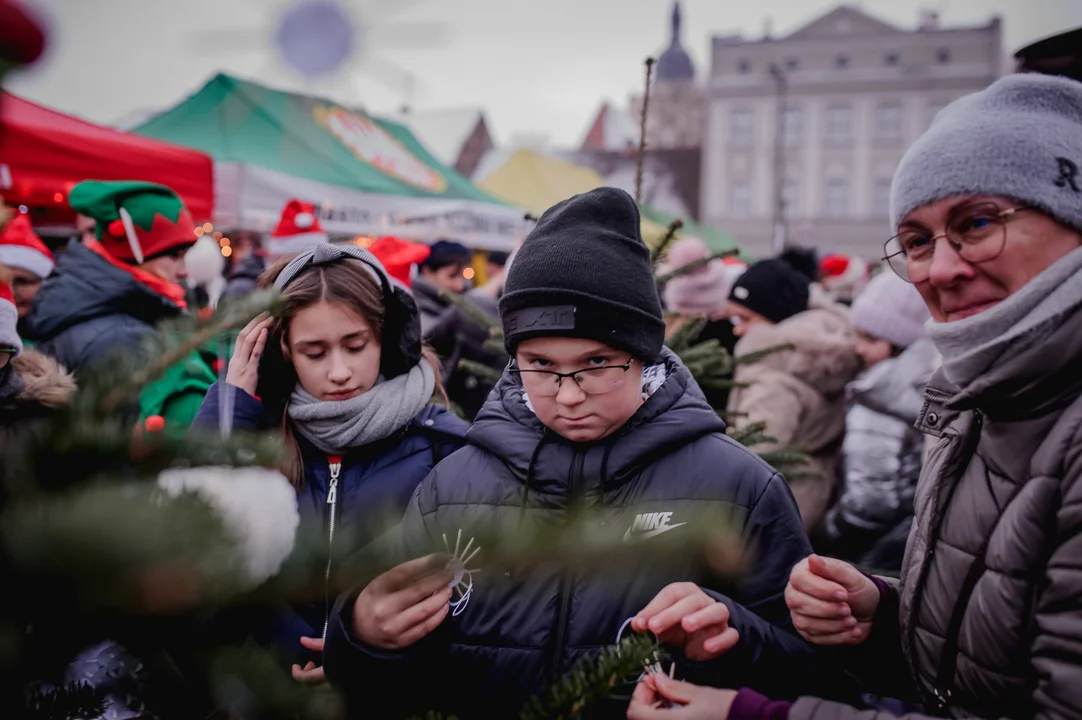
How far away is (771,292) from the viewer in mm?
4777

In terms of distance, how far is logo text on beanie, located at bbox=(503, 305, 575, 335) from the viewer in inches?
69.4

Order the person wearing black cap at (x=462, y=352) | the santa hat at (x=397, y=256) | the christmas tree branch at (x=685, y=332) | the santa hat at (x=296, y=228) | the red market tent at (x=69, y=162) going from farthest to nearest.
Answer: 1. the santa hat at (x=296, y=228)
2. the red market tent at (x=69, y=162)
3. the person wearing black cap at (x=462, y=352)
4. the santa hat at (x=397, y=256)
5. the christmas tree branch at (x=685, y=332)

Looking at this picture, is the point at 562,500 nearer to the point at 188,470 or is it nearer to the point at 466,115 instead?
the point at 188,470

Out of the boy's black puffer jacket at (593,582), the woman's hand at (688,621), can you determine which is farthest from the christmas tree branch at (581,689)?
the boy's black puffer jacket at (593,582)

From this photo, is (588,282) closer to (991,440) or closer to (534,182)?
(991,440)

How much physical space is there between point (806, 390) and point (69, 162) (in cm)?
558

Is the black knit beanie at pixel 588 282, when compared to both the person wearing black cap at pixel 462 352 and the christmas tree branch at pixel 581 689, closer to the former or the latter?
the christmas tree branch at pixel 581 689

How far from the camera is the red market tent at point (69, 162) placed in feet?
18.7

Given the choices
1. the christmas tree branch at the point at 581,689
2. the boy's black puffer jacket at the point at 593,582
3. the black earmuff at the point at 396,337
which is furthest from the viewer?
the black earmuff at the point at 396,337

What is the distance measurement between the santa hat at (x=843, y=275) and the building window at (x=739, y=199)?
4094 centimetres

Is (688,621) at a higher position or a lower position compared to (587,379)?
lower

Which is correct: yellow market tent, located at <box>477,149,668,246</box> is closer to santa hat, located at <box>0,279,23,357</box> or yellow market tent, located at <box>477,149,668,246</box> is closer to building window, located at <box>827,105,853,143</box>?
santa hat, located at <box>0,279,23,357</box>

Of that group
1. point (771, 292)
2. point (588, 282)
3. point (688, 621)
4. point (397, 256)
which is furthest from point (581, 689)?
point (771, 292)

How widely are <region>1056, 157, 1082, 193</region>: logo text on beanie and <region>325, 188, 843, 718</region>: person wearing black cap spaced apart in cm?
82
